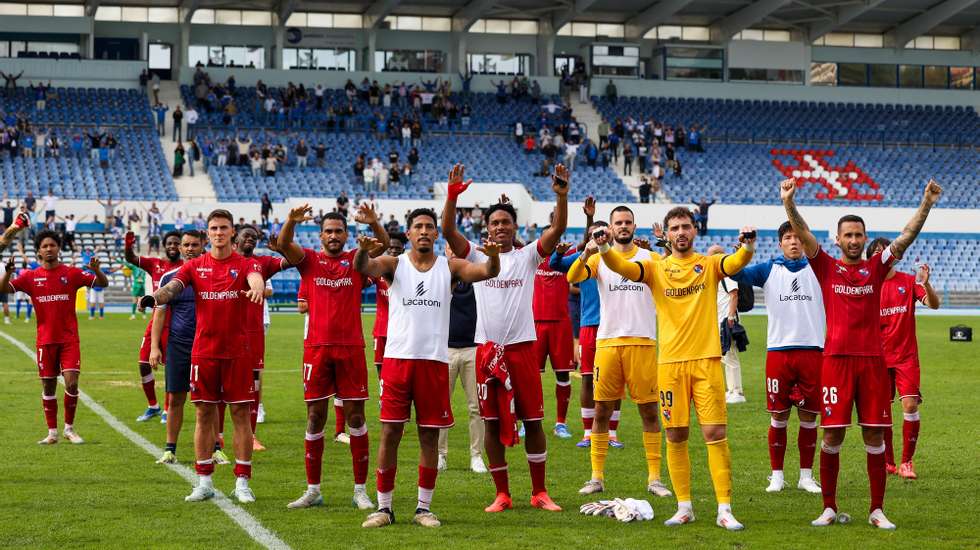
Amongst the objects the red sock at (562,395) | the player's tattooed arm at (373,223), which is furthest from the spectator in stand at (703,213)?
the player's tattooed arm at (373,223)

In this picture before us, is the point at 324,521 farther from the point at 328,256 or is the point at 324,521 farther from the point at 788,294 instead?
the point at 788,294

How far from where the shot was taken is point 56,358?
13.1 meters

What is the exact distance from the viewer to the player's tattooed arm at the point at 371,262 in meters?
8.66

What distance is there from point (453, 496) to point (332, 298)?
1908 millimetres

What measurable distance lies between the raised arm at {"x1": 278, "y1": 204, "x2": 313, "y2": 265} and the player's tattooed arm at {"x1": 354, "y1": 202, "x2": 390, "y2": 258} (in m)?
0.46

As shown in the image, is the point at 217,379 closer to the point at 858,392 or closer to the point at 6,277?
the point at 6,277

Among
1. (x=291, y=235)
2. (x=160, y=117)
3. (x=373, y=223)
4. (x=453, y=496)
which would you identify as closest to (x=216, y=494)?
(x=453, y=496)

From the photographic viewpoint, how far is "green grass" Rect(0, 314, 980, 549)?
832 cm

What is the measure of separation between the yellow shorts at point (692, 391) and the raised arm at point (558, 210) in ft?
4.25

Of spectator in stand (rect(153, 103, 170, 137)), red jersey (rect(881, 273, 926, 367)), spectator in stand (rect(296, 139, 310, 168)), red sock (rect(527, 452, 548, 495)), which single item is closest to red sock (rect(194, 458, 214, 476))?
red sock (rect(527, 452, 548, 495))

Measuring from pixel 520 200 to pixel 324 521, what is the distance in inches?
1623

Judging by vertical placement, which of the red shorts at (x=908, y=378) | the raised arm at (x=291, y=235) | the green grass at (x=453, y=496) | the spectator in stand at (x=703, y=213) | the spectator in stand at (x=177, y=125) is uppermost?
the spectator in stand at (x=177, y=125)

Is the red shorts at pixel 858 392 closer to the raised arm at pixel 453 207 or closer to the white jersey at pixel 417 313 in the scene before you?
the white jersey at pixel 417 313

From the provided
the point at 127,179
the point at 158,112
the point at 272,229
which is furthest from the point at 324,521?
the point at 158,112
